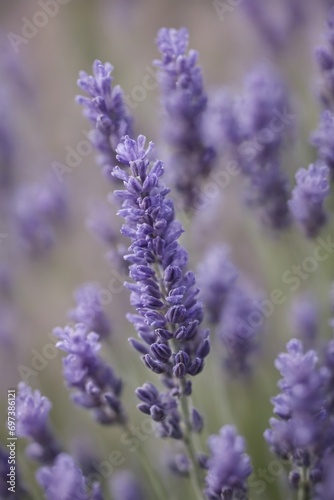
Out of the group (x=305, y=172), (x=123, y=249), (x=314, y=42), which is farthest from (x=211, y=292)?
(x=314, y=42)

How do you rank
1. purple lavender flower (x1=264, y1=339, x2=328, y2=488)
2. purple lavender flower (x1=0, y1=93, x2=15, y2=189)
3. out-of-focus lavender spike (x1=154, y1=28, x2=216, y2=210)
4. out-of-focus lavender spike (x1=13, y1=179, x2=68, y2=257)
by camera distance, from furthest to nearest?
purple lavender flower (x1=0, y1=93, x2=15, y2=189) → out-of-focus lavender spike (x1=13, y1=179, x2=68, y2=257) → out-of-focus lavender spike (x1=154, y1=28, x2=216, y2=210) → purple lavender flower (x1=264, y1=339, x2=328, y2=488)

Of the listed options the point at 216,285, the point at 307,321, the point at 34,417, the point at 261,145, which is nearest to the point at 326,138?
the point at 261,145

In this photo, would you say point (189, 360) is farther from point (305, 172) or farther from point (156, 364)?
point (305, 172)

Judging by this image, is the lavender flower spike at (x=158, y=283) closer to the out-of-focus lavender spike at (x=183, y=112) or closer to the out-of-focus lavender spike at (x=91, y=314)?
the out-of-focus lavender spike at (x=91, y=314)

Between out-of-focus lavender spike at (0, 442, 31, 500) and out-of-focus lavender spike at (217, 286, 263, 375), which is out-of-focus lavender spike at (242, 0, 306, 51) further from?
out-of-focus lavender spike at (0, 442, 31, 500)

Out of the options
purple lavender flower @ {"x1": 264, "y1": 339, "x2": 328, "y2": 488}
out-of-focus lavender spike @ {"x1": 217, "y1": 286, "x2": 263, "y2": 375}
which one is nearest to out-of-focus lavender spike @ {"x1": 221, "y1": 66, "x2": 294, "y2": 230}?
out-of-focus lavender spike @ {"x1": 217, "y1": 286, "x2": 263, "y2": 375}

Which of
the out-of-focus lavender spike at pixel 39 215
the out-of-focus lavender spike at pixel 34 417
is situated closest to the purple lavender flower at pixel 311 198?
the out-of-focus lavender spike at pixel 34 417

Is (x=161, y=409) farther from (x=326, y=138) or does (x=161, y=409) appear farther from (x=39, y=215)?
(x=39, y=215)
